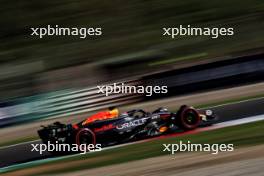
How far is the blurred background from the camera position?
52.4 feet

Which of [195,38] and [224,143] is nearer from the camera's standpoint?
[224,143]

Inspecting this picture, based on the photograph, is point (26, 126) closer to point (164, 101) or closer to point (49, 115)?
point (49, 115)

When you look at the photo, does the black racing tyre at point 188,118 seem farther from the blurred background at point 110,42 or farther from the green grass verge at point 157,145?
the blurred background at point 110,42

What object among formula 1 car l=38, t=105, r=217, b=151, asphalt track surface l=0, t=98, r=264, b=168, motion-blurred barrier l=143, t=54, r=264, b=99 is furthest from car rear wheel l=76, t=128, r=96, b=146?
motion-blurred barrier l=143, t=54, r=264, b=99

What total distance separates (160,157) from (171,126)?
1.39 m

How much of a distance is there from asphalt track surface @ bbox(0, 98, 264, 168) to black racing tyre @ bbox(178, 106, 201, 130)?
1040mm

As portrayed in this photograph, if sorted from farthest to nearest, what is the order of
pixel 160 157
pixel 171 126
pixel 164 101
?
1. pixel 164 101
2. pixel 171 126
3. pixel 160 157

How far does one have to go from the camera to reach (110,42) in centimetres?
1816

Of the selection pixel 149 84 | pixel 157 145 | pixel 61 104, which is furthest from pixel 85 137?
pixel 149 84

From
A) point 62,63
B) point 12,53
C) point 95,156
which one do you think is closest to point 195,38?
point 62,63

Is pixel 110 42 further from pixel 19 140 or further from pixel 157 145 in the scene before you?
pixel 157 145

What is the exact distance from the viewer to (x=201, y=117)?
8.82 metres

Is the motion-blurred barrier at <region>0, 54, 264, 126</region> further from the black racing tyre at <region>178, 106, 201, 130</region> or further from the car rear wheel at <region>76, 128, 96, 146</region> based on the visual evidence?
the car rear wheel at <region>76, 128, 96, 146</region>

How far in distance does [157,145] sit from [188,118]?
2.54 ft
